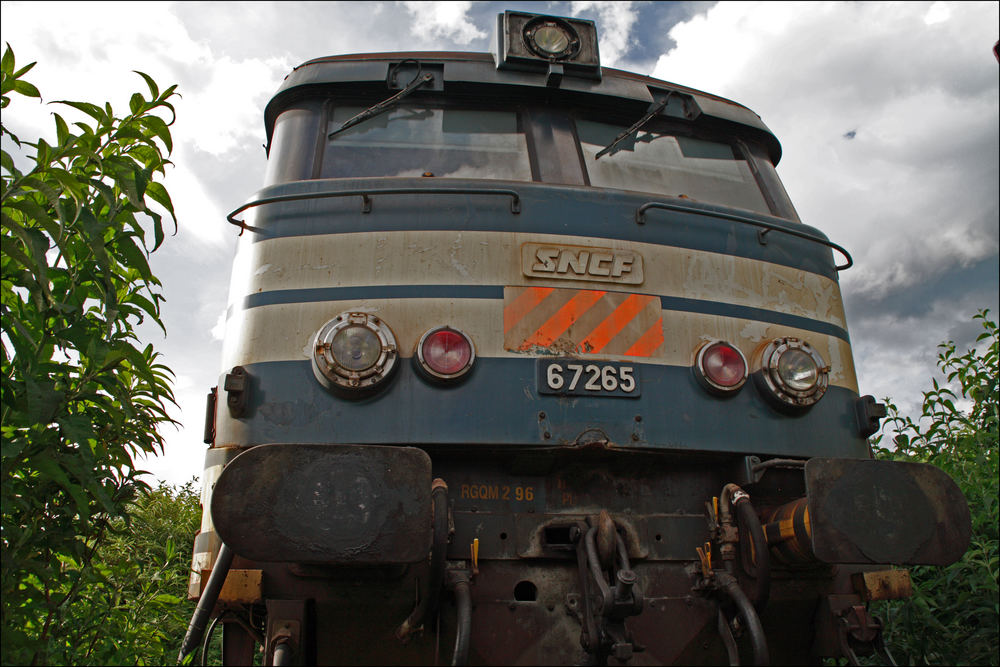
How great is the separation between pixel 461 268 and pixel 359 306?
415mm

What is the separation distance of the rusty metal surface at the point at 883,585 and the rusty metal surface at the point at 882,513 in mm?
366

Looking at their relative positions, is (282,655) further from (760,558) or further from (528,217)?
(528,217)

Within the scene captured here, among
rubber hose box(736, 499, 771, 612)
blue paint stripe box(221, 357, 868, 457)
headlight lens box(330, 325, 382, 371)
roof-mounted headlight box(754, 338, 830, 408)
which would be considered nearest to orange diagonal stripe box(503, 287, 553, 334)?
blue paint stripe box(221, 357, 868, 457)

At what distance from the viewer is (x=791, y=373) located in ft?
10.2

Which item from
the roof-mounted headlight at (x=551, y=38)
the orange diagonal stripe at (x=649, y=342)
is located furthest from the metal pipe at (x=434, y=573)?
the roof-mounted headlight at (x=551, y=38)

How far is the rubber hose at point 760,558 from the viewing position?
8.77 feet

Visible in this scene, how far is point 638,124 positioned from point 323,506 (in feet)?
7.99

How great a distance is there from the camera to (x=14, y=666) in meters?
2.24

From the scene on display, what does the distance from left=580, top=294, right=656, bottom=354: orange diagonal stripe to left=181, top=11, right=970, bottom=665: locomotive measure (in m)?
0.01

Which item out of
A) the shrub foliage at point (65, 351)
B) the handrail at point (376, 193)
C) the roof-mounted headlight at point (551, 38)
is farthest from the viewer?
the roof-mounted headlight at point (551, 38)

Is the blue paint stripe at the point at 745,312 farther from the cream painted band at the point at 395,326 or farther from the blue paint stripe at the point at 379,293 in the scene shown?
the blue paint stripe at the point at 379,293

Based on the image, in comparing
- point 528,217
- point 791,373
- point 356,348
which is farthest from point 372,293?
point 791,373

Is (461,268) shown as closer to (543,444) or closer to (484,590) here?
(543,444)

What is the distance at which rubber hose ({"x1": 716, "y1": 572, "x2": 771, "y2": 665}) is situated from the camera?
8.18 feet
